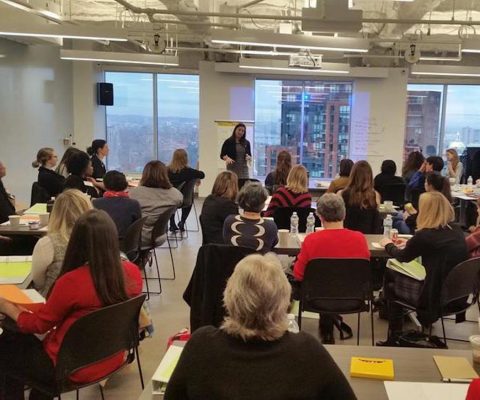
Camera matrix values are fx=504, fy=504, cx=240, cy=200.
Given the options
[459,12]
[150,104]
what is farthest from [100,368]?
[150,104]

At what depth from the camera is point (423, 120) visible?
1119cm

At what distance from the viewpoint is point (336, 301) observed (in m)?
3.28

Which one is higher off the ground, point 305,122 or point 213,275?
point 305,122

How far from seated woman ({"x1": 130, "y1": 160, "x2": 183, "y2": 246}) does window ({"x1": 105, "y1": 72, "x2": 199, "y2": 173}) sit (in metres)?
6.06

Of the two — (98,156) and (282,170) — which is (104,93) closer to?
(98,156)

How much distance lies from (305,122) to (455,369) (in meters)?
9.36

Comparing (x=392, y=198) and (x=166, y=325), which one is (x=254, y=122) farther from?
(x=166, y=325)

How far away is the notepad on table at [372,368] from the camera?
1765 millimetres

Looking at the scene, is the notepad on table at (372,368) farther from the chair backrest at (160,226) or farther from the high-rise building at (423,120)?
the high-rise building at (423,120)

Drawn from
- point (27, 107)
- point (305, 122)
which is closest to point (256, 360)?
point (27, 107)

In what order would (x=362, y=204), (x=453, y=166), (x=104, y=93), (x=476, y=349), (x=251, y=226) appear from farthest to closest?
(x=104, y=93), (x=453, y=166), (x=362, y=204), (x=251, y=226), (x=476, y=349)

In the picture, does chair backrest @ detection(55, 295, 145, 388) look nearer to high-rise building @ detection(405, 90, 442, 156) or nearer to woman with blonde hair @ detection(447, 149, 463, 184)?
woman with blonde hair @ detection(447, 149, 463, 184)

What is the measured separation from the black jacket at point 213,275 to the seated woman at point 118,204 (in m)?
1.59

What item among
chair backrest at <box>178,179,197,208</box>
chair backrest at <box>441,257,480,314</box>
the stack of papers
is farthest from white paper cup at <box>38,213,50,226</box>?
chair backrest at <box>441,257,480,314</box>
